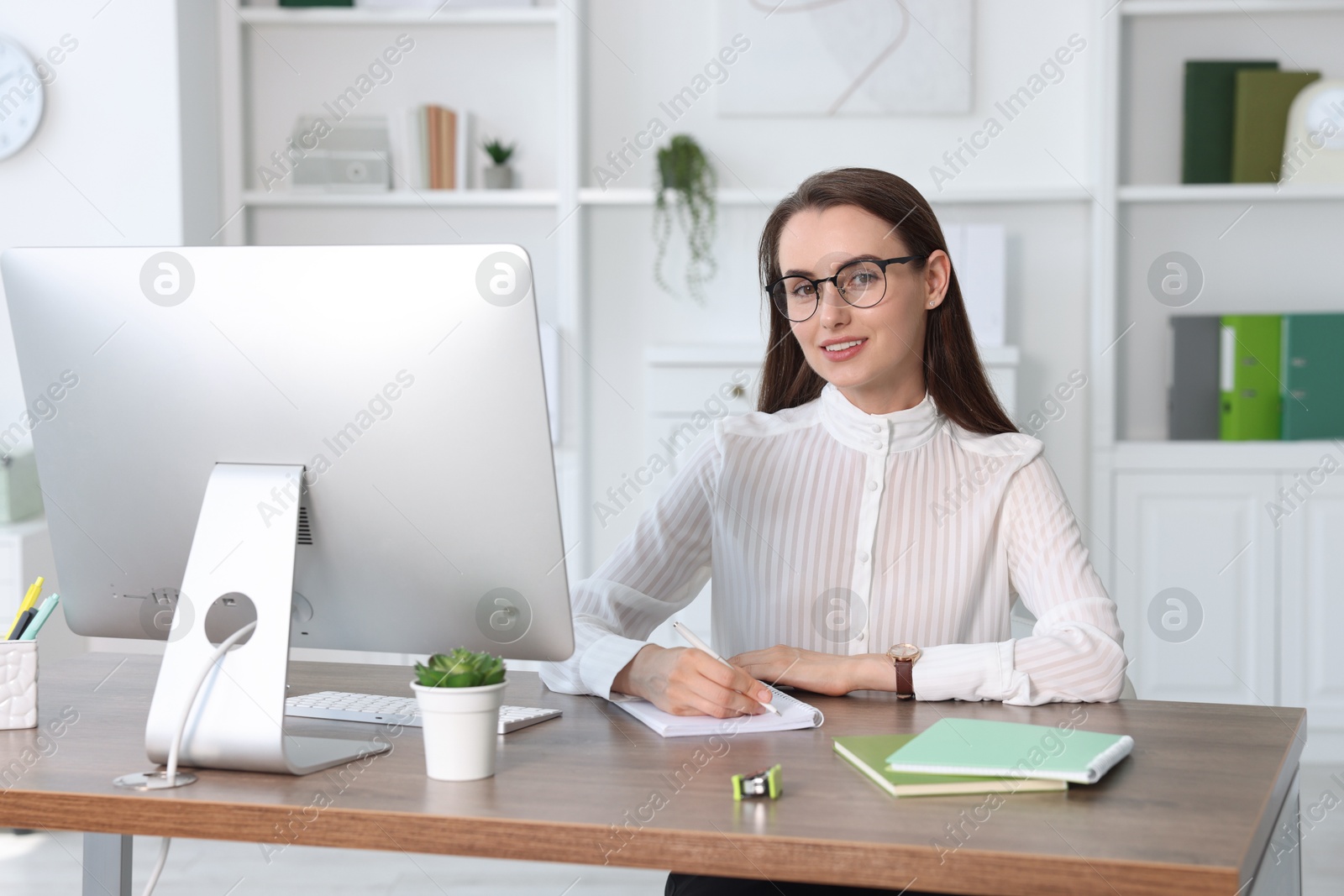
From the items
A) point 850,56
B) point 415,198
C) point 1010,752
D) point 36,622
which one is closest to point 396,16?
point 415,198

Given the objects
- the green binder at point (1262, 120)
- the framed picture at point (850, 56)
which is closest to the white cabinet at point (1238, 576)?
the green binder at point (1262, 120)

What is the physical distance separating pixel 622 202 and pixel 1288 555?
2.15 meters

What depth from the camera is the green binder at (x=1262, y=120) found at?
11.2 feet

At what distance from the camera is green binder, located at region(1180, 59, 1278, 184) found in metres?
3.47

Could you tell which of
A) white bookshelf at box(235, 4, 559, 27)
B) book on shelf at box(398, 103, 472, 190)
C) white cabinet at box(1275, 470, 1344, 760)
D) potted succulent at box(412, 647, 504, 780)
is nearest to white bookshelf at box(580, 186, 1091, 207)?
book on shelf at box(398, 103, 472, 190)

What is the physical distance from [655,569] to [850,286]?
0.46m

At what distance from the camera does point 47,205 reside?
3.34 m

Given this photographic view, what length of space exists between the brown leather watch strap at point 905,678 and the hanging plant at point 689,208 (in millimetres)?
2401

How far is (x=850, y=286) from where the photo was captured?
5.24 feet

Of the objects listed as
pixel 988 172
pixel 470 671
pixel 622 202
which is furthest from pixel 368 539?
pixel 988 172

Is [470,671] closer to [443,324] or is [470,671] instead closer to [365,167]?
[443,324]

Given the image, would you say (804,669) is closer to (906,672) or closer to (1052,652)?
(906,672)

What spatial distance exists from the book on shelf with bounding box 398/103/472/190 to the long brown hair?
209cm

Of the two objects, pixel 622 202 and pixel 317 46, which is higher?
pixel 317 46
